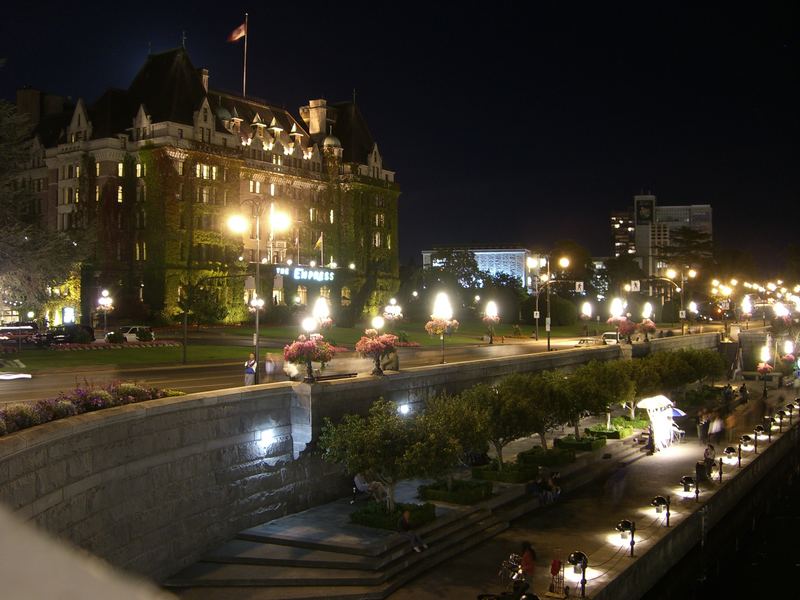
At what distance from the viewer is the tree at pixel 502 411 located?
32.2 metres

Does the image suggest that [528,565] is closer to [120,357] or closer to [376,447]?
[376,447]

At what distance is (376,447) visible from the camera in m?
24.2

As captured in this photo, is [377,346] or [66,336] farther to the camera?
[66,336]

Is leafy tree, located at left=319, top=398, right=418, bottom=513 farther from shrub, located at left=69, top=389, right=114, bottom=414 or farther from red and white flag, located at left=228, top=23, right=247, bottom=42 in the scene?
red and white flag, located at left=228, top=23, right=247, bottom=42

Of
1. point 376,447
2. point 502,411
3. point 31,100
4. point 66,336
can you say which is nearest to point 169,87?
point 31,100

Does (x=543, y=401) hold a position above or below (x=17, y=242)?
below

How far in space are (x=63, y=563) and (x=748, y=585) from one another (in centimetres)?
2674

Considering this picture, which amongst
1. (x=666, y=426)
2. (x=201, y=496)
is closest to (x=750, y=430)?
(x=666, y=426)

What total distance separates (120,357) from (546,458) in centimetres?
2276

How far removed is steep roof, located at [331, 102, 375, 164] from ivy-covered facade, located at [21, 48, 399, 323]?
810 centimetres

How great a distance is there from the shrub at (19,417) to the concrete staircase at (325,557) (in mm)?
5907

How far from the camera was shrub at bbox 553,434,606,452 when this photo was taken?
123 ft

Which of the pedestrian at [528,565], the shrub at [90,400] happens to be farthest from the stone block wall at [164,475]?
the pedestrian at [528,565]

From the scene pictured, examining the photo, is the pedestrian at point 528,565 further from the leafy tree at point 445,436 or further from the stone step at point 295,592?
the leafy tree at point 445,436
